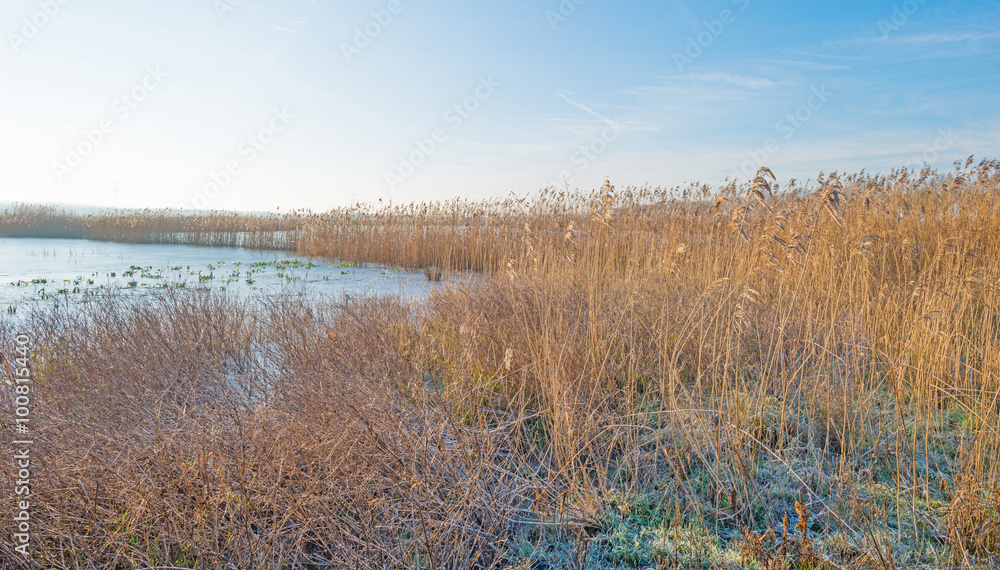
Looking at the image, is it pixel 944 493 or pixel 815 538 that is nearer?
pixel 815 538

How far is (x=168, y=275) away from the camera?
8.68 meters

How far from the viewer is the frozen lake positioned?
266 inches

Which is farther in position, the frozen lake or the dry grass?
the frozen lake

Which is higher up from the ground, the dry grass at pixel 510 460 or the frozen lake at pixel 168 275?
the frozen lake at pixel 168 275

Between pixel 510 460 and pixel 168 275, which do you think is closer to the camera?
pixel 510 460

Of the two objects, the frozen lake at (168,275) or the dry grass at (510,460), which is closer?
the dry grass at (510,460)

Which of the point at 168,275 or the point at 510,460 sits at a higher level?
the point at 168,275

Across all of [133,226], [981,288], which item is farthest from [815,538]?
[133,226]

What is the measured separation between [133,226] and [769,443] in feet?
67.2

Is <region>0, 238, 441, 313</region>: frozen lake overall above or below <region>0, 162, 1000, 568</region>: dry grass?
above

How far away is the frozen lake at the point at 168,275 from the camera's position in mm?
6754

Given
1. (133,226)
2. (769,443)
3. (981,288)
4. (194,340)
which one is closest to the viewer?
(769,443)

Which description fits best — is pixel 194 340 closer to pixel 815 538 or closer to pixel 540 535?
pixel 540 535

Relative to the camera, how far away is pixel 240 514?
1.71m
